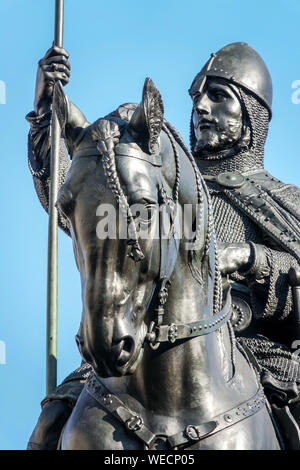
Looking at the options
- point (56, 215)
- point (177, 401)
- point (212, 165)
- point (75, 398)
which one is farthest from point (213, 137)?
point (177, 401)

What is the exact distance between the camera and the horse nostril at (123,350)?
5133 millimetres

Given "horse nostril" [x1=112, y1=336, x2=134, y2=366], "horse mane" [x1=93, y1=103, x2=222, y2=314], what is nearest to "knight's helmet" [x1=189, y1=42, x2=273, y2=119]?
"horse mane" [x1=93, y1=103, x2=222, y2=314]

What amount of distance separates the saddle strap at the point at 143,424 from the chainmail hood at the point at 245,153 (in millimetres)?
3770

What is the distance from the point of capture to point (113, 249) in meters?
5.14

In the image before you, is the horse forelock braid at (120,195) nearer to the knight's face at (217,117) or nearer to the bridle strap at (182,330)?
the bridle strap at (182,330)

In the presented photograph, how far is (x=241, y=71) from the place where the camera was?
31.2 ft

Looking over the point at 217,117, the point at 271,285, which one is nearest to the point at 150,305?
the point at 271,285

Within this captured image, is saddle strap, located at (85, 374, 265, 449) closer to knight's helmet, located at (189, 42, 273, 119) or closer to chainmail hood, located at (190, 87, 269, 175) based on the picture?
chainmail hood, located at (190, 87, 269, 175)

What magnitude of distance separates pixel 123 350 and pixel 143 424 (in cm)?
73

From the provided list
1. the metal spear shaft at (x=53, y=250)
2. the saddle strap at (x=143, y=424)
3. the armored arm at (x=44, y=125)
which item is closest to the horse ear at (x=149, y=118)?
the saddle strap at (x=143, y=424)

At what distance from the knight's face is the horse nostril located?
440 centimetres

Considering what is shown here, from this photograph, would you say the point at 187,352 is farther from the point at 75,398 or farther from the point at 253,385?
the point at 75,398

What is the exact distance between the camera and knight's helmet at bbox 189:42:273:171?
31.0 ft

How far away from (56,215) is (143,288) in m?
2.79
